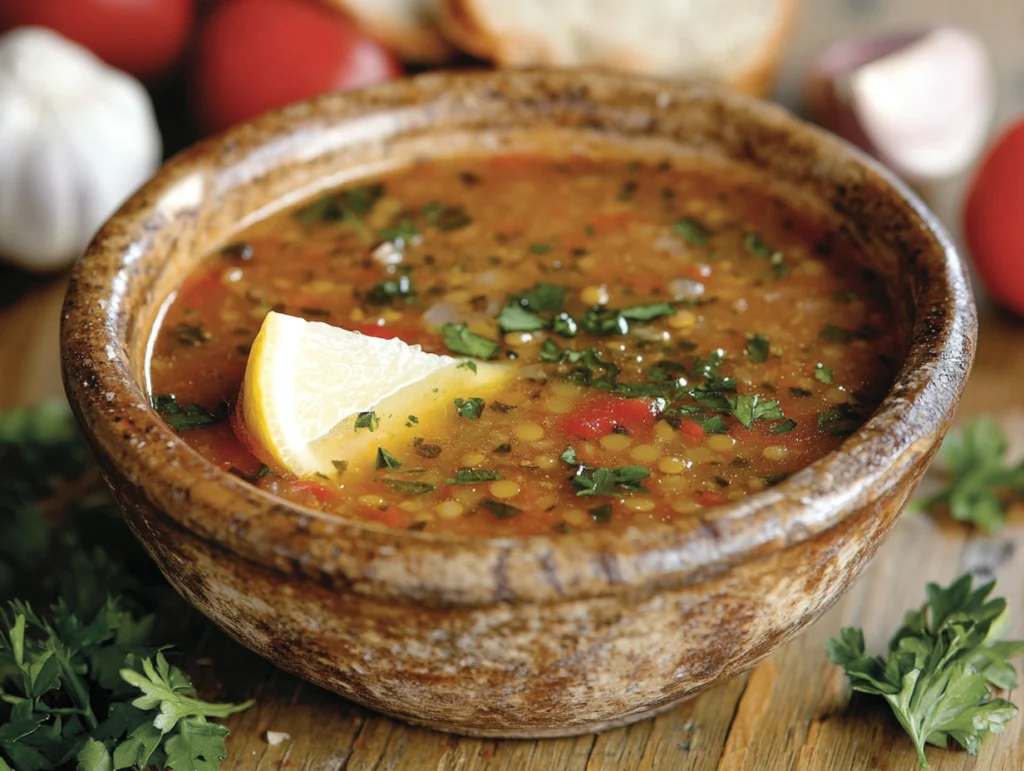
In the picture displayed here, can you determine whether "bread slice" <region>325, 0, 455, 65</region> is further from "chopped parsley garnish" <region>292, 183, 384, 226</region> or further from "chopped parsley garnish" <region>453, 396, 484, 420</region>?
"chopped parsley garnish" <region>453, 396, 484, 420</region>

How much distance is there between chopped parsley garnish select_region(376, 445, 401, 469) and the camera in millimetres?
1955

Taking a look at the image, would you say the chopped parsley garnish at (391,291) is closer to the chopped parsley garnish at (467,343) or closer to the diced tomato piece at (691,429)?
the chopped parsley garnish at (467,343)

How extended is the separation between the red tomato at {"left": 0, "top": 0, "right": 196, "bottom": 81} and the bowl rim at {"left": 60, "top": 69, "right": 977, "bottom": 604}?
5.63ft

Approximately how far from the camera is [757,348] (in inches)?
87.1

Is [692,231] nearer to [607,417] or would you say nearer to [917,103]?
[607,417]

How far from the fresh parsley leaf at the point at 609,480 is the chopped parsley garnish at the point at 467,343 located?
381 mm

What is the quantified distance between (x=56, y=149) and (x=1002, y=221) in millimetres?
2362

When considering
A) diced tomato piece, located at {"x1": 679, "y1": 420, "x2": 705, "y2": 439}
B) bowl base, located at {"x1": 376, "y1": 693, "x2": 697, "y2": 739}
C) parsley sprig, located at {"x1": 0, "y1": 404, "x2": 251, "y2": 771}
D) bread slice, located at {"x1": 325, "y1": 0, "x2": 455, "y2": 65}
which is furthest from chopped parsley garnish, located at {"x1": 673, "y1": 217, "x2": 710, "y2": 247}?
bread slice, located at {"x1": 325, "y1": 0, "x2": 455, "y2": 65}

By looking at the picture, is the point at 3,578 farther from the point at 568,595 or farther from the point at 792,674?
the point at 792,674

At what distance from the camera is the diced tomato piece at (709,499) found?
185 centimetres

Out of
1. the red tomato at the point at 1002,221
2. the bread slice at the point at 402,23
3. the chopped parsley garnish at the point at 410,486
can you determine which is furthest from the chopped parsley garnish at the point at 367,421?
the bread slice at the point at 402,23

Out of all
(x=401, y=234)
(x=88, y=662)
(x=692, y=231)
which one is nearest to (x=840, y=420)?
(x=692, y=231)

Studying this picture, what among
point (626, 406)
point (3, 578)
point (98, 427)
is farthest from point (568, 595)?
point (3, 578)

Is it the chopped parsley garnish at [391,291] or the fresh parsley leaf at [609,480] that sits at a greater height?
the fresh parsley leaf at [609,480]
